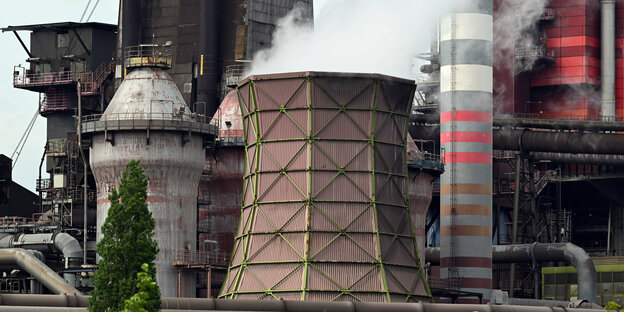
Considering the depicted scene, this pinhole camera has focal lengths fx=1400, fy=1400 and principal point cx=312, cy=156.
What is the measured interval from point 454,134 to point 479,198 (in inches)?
170

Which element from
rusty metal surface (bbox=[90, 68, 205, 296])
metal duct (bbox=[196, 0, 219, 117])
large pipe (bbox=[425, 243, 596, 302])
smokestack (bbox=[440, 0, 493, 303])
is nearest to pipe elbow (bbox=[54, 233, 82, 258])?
rusty metal surface (bbox=[90, 68, 205, 296])

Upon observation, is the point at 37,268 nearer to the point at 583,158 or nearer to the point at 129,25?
the point at 129,25

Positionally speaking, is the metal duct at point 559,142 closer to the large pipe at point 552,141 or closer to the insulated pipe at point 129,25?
the large pipe at point 552,141

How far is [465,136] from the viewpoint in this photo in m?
88.1

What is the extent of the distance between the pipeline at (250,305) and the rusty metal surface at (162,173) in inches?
668

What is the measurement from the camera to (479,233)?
87.3m

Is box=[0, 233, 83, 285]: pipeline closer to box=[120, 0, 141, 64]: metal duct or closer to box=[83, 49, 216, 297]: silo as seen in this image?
box=[83, 49, 216, 297]: silo

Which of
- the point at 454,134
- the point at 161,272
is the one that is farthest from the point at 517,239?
the point at 161,272

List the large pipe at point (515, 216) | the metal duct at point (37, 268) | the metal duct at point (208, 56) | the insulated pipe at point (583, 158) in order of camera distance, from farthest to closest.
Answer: the insulated pipe at point (583, 158) < the large pipe at point (515, 216) < the metal duct at point (208, 56) < the metal duct at point (37, 268)

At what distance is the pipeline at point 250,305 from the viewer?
194ft

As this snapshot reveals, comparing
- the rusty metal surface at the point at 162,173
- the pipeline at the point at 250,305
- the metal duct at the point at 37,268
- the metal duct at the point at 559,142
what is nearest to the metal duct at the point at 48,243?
the rusty metal surface at the point at 162,173

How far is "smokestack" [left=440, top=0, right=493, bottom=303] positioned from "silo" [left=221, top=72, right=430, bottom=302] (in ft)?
59.1

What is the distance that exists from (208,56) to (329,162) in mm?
30706

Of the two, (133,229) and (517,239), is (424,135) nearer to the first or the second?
(517,239)
